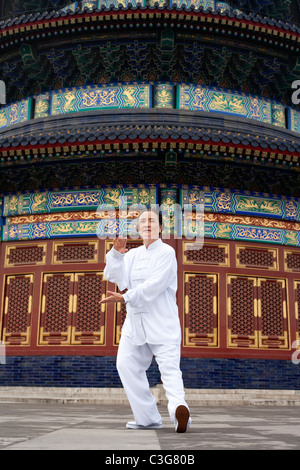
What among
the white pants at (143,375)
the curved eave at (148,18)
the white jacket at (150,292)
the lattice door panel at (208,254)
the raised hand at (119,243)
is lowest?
the white pants at (143,375)

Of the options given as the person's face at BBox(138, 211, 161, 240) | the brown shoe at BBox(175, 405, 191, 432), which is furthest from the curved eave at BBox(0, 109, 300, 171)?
the brown shoe at BBox(175, 405, 191, 432)

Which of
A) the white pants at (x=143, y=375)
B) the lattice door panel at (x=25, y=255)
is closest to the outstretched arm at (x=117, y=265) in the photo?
the white pants at (x=143, y=375)

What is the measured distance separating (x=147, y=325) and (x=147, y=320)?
4 cm

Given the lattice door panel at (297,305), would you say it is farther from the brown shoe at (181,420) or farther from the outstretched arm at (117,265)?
the brown shoe at (181,420)

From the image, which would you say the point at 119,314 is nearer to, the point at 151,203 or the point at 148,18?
the point at 151,203

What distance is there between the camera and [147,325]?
4.11 metres

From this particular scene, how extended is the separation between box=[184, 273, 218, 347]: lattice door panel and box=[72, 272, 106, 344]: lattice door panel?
157 cm

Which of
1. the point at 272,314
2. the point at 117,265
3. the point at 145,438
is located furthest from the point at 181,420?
the point at 272,314

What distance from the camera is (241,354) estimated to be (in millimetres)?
9562

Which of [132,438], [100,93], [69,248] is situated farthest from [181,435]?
[100,93]

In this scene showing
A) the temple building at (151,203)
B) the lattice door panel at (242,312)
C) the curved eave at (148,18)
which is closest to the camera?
the temple building at (151,203)

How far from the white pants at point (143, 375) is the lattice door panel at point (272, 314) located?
604 centimetres

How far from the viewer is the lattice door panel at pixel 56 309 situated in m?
9.68

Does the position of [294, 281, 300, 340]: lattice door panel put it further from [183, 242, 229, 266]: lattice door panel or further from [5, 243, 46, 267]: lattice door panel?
[5, 243, 46, 267]: lattice door panel
